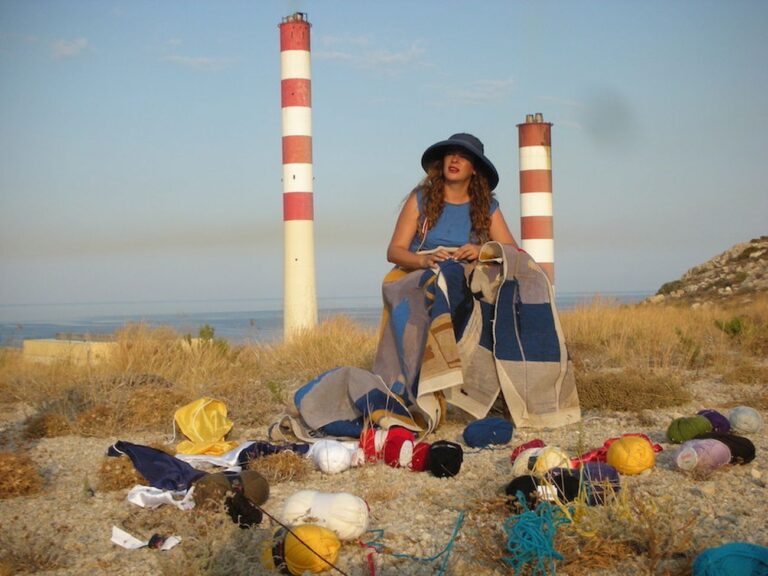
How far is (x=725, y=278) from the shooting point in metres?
19.2

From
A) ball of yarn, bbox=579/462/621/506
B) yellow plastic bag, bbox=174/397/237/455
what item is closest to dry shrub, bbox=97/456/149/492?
yellow plastic bag, bbox=174/397/237/455

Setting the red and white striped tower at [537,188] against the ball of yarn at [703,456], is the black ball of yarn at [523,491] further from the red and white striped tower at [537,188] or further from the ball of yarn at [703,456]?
the red and white striped tower at [537,188]

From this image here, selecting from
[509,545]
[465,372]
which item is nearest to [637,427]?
[465,372]

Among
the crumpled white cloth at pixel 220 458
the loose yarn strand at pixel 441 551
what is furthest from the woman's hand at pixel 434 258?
the loose yarn strand at pixel 441 551

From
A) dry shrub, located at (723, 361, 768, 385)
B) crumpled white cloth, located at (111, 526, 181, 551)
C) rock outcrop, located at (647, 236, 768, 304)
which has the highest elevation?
rock outcrop, located at (647, 236, 768, 304)

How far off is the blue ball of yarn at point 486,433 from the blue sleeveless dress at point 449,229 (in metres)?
1.37

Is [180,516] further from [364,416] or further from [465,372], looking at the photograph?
[465,372]

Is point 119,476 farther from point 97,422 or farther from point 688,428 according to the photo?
point 688,428

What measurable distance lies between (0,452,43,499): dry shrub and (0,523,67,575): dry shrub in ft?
2.63

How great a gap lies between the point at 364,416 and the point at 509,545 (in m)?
2.48

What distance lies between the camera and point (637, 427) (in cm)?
556

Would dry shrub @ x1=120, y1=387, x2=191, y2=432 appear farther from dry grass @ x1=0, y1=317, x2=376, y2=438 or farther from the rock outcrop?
the rock outcrop

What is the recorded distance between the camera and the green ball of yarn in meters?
4.89

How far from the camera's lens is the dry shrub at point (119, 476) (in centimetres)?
439
